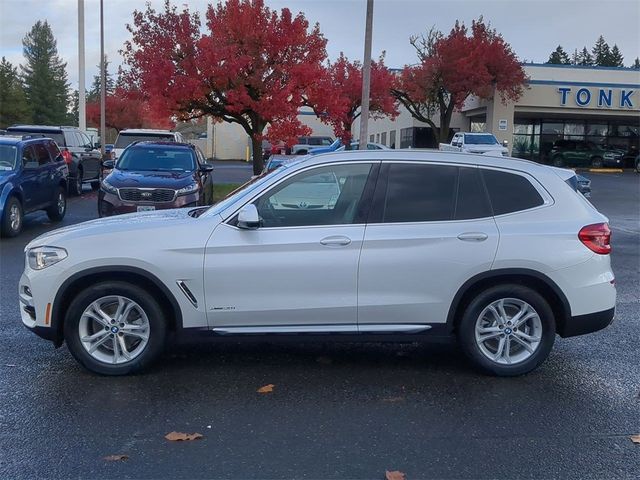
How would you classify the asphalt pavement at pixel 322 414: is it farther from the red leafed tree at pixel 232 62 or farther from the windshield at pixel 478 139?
the windshield at pixel 478 139

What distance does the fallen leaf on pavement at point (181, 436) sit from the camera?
4.49 m

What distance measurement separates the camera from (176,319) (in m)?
5.51

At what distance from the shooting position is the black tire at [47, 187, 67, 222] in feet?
48.9

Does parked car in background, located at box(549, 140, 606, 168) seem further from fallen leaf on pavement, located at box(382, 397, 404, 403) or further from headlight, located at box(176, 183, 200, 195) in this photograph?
fallen leaf on pavement, located at box(382, 397, 404, 403)

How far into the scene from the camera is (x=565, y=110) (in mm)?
40656

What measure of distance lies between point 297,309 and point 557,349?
2680mm

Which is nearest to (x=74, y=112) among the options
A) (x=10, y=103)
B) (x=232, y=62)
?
(x=10, y=103)

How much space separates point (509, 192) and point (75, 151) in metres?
18.0

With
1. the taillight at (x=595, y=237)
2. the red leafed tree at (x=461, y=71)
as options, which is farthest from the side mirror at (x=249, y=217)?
the red leafed tree at (x=461, y=71)

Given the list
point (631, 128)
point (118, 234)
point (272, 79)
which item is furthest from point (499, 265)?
point (631, 128)

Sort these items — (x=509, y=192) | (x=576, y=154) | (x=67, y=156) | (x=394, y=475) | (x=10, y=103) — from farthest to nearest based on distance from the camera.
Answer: (x=10, y=103) → (x=576, y=154) → (x=67, y=156) → (x=509, y=192) → (x=394, y=475)

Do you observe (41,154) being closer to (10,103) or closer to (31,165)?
(31,165)

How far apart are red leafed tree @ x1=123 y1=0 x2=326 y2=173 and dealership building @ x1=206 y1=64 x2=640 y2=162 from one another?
46.2 ft

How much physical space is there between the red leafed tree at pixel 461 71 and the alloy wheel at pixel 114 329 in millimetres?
34362
